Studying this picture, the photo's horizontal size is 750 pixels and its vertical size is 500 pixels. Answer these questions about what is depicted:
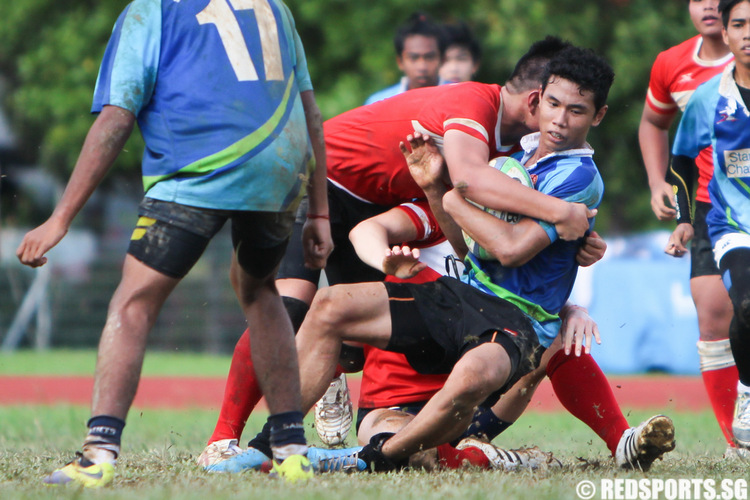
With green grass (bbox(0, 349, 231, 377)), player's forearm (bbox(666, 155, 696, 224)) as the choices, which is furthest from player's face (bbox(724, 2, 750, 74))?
green grass (bbox(0, 349, 231, 377))

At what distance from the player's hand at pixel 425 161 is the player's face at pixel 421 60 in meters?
3.68

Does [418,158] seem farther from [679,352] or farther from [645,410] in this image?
[679,352]

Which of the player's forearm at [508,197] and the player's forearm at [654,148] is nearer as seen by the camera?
the player's forearm at [508,197]

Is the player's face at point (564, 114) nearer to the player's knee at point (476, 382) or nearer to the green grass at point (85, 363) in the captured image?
the player's knee at point (476, 382)

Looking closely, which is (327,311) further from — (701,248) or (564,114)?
(701,248)

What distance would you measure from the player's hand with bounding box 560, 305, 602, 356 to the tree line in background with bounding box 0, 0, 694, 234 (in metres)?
9.00

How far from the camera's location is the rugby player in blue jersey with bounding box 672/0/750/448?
4.41m

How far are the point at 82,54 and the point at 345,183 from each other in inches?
454

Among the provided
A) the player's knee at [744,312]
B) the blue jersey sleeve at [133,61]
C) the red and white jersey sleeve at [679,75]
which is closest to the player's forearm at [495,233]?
the player's knee at [744,312]

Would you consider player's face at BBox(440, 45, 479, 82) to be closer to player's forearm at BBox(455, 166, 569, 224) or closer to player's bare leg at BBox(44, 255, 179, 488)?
player's forearm at BBox(455, 166, 569, 224)

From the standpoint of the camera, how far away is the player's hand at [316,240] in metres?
3.70

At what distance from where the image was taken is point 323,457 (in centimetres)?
370

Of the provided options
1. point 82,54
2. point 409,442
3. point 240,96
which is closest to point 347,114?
point 240,96

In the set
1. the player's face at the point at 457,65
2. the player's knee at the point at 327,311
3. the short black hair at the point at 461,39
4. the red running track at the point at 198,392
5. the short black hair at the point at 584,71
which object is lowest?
the red running track at the point at 198,392
